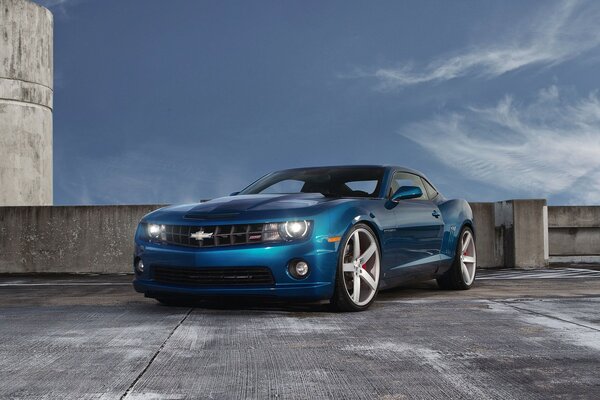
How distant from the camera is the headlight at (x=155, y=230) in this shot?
602 cm

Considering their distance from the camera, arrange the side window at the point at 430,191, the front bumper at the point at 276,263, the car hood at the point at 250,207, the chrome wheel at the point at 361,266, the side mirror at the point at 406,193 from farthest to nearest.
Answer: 1. the side window at the point at 430,191
2. the side mirror at the point at 406,193
3. the chrome wheel at the point at 361,266
4. the car hood at the point at 250,207
5. the front bumper at the point at 276,263

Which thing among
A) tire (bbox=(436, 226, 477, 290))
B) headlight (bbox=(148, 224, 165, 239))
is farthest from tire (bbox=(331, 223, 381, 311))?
tire (bbox=(436, 226, 477, 290))

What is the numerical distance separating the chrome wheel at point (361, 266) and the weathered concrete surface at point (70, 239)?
6783mm

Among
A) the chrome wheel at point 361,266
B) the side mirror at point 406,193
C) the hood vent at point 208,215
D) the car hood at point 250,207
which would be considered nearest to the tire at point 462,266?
the side mirror at point 406,193

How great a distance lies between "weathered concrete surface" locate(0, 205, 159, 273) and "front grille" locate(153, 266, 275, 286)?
259 inches

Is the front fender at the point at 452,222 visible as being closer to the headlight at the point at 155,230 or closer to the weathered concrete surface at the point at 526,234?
the headlight at the point at 155,230

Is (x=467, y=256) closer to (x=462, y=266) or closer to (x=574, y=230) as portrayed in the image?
(x=462, y=266)

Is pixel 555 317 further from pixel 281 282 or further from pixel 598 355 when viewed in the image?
pixel 281 282

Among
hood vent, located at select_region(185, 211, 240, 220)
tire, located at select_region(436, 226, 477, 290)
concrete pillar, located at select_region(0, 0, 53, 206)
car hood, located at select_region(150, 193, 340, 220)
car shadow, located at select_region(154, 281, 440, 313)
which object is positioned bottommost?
car shadow, located at select_region(154, 281, 440, 313)

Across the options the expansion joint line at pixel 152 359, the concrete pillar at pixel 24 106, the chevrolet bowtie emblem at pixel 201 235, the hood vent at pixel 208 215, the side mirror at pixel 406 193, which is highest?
the concrete pillar at pixel 24 106

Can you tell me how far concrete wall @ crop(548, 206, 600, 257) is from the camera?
47.8 ft

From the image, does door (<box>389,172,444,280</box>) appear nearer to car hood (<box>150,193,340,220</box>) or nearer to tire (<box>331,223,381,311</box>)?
tire (<box>331,223,381,311</box>)

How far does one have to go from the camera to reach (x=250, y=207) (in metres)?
5.81

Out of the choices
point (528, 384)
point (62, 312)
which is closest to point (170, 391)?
point (528, 384)
